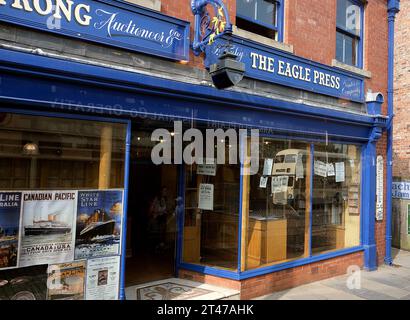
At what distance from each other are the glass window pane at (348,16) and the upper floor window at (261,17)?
6.32ft

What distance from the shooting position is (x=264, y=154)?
6.65 metres

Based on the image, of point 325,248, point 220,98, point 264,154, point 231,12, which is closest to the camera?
point 220,98

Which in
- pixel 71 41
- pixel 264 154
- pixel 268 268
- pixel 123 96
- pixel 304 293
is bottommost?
pixel 304 293

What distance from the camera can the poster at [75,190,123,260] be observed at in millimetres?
4668

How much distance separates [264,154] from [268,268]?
1.98 meters

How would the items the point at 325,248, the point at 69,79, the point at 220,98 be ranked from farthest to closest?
1. the point at 325,248
2. the point at 220,98
3. the point at 69,79

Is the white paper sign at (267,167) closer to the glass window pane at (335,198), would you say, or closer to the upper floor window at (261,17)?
the glass window pane at (335,198)

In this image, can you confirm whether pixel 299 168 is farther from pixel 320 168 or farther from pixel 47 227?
pixel 47 227

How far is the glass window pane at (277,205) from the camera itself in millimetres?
6484

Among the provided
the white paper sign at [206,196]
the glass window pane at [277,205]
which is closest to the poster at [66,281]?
the white paper sign at [206,196]

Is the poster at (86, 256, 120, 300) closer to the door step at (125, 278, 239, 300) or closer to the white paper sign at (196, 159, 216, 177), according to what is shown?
the door step at (125, 278, 239, 300)

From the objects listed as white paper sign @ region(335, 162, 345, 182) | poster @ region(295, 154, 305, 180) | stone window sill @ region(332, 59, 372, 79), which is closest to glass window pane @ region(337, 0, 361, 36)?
stone window sill @ region(332, 59, 372, 79)

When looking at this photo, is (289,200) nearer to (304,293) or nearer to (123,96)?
(304,293)
